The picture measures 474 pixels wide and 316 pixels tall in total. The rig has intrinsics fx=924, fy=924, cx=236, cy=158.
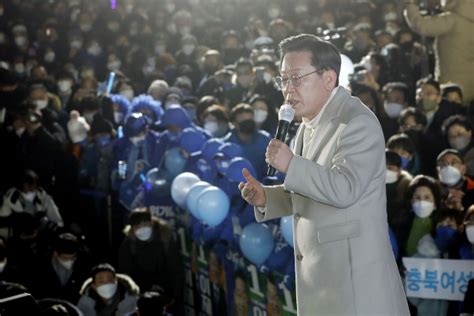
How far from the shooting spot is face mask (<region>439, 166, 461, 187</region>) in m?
7.18

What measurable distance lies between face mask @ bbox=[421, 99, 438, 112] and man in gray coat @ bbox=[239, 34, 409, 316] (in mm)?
5306

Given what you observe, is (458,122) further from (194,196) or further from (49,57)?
(49,57)

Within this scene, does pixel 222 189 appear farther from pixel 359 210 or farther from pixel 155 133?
pixel 359 210

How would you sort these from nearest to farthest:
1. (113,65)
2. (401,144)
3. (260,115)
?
(401,144) → (260,115) → (113,65)

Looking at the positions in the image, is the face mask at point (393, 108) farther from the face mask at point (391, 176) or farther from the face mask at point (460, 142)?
the face mask at point (391, 176)

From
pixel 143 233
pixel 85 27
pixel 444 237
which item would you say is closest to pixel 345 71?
pixel 143 233

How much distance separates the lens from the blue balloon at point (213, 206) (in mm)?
7434

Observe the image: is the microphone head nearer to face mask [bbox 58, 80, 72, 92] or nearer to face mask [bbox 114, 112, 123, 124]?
face mask [bbox 114, 112, 123, 124]

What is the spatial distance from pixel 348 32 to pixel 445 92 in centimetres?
378

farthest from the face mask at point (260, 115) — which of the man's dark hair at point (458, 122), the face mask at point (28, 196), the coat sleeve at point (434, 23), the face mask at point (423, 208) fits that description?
the face mask at point (423, 208)

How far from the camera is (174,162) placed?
893 cm

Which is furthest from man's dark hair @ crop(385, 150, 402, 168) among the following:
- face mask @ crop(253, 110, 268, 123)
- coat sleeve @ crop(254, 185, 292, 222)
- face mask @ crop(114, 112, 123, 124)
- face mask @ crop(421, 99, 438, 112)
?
face mask @ crop(114, 112, 123, 124)

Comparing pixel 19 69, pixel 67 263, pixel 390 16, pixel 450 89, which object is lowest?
pixel 67 263

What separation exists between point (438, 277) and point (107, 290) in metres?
2.64
